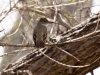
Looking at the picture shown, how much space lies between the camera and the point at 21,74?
9.48 ft

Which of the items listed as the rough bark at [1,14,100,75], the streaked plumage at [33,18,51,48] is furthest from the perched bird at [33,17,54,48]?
the rough bark at [1,14,100,75]

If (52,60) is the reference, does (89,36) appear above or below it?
above

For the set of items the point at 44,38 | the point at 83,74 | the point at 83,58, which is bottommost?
the point at 83,74

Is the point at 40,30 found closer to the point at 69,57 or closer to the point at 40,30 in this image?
the point at 40,30

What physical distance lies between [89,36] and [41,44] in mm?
468

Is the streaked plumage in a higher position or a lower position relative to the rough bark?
higher

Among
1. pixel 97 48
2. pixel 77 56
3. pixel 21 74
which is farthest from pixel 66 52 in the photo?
pixel 21 74

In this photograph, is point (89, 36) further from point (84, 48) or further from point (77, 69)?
point (77, 69)

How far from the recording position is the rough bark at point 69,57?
9.28 feet

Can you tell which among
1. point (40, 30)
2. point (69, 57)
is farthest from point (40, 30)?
point (69, 57)

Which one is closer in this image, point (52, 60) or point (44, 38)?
point (52, 60)

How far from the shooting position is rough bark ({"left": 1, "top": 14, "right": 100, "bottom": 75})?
111 inches

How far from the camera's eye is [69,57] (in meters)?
2.87

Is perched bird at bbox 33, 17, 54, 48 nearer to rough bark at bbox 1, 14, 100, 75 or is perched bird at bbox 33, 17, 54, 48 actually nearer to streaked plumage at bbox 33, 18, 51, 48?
streaked plumage at bbox 33, 18, 51, 48
